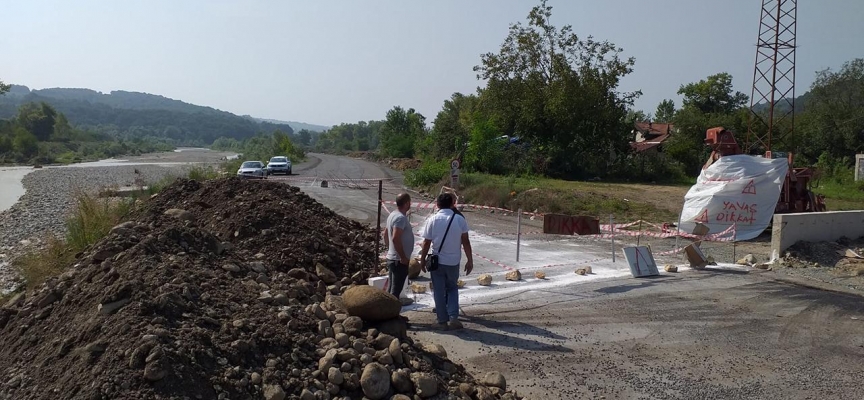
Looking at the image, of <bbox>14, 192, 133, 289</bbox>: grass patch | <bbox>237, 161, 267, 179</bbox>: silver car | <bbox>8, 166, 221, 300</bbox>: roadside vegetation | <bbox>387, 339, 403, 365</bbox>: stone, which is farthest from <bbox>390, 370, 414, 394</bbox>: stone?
<bbox>237, 161, 267, 179</bbox>: silver car

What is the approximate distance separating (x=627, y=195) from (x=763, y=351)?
19979mm

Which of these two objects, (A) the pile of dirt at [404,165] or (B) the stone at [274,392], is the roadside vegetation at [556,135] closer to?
(A) the pile of dirt at [404,165]

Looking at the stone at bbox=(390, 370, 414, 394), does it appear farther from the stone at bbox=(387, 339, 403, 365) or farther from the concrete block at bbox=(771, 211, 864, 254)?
the concrete block at bbox=(771, 211, 864, 254)

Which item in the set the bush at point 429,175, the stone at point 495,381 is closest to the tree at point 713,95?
the bush at point 429,175

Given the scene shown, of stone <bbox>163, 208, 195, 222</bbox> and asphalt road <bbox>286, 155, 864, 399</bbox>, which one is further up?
stone <bbox>163, 208, 195, 222</bbox>

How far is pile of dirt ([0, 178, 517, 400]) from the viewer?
5.08 meters

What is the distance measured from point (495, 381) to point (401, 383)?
0.99 meters

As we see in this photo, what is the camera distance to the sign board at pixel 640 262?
11370 millimetres

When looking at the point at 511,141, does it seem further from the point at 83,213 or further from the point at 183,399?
the point at 183,399

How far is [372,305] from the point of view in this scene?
6.65m

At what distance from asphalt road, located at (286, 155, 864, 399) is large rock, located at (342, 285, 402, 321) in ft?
3.02

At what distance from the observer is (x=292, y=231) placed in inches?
455

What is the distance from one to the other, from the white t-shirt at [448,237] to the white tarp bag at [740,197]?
36.1 ft

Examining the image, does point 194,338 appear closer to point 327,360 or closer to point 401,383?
point 327,360
